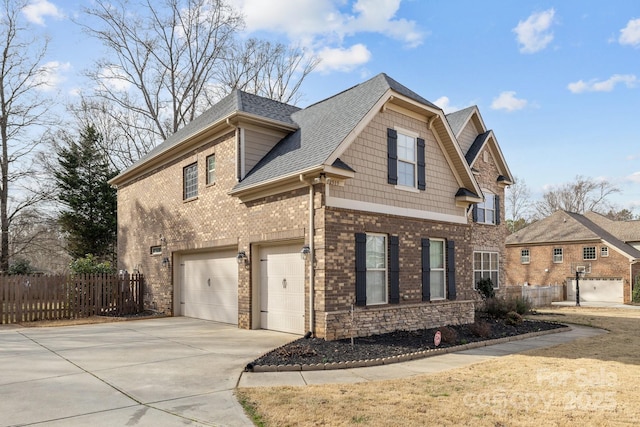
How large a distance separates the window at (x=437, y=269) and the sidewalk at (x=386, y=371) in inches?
102

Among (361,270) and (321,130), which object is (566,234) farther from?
(361,270)

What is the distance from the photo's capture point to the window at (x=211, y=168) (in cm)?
1460

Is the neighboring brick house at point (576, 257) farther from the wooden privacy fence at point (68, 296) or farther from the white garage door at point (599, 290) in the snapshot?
the wooden privacy fence at point (68, 296)

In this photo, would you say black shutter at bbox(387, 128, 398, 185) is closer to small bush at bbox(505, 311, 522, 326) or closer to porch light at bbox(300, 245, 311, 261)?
porch light at bbox(300, 245, 311, 261)

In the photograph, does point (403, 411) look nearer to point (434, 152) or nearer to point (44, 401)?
point (44, 401)

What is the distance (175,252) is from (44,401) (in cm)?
1098

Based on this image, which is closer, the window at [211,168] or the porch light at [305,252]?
the porch light at [305,252]

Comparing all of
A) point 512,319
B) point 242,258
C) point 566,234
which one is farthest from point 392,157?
point 566,234

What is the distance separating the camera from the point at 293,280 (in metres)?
11.5

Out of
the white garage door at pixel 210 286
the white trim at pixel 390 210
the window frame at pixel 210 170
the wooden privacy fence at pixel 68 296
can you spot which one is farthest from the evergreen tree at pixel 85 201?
the white trim at pixel 390 210

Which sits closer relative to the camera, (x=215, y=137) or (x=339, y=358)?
(x=339, y=358)

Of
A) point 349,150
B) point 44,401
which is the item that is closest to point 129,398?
point 44,401

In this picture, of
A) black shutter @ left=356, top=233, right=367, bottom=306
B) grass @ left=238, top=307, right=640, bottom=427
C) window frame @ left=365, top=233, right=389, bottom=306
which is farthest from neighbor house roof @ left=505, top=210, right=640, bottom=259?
black shutter @ left=356, top=233, right=367, bottom=306

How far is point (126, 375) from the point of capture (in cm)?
729
